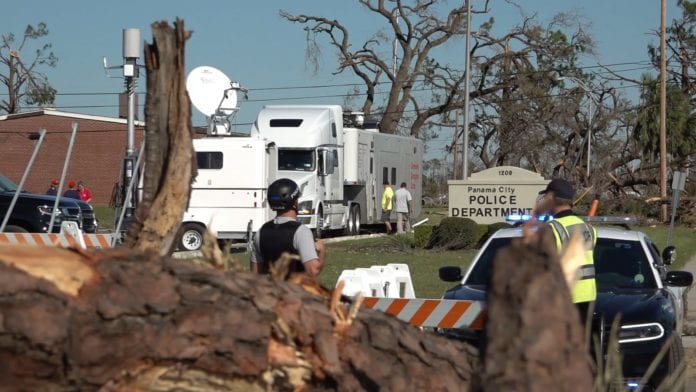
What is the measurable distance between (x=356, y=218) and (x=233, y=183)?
329 inches

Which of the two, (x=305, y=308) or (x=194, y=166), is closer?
(x=305, y=308)

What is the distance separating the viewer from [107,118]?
182 ft

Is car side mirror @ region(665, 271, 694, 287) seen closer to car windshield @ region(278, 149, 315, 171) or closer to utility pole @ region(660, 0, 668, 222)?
car windshield @ region(278, 149, 315, 171)

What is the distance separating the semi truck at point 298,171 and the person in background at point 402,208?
795mm

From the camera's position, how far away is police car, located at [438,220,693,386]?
28.1 feet

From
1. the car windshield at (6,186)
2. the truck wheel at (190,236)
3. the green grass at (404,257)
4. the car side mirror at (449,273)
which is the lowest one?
the green grass at (404,257)

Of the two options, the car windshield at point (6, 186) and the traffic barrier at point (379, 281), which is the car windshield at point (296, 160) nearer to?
the car windshield at point (6, 186)

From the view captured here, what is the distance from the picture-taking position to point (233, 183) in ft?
88.7

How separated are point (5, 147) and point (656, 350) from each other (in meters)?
50.0

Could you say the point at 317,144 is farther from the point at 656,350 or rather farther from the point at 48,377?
the point at 48,377

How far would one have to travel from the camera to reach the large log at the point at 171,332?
3371mm

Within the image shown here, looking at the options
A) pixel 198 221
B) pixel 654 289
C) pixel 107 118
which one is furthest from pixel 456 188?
pixel 107 118

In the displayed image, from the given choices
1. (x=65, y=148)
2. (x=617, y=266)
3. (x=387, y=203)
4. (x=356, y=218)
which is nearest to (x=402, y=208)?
(x=387, y=203)

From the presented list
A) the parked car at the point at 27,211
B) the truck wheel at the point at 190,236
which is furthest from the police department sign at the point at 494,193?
the parked car at the point at 27,211
